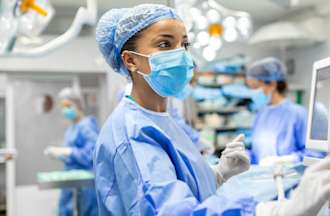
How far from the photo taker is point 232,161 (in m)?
1.20

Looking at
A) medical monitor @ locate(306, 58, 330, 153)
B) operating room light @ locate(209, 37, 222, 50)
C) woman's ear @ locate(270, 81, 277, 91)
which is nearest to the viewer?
medical monitor @ locate(306, 58, 330, 153)

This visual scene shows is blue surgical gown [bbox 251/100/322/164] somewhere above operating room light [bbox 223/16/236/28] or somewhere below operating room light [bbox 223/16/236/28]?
below

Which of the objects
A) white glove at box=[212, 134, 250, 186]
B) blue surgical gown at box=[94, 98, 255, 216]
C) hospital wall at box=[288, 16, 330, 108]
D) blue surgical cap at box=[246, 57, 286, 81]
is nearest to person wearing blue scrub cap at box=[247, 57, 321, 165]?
blue surgical cap at box=[246, 57, 286, 81]

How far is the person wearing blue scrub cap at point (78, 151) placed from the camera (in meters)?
3.06

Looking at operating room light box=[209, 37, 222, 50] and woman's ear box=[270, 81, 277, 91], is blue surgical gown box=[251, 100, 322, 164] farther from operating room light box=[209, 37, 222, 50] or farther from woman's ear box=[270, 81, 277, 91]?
operating room light box=[209, 37, 222, 50]

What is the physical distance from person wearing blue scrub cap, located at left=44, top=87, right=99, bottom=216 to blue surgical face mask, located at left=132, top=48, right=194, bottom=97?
2.01 meters

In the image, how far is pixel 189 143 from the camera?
1104mm

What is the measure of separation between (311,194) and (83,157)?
256 cm

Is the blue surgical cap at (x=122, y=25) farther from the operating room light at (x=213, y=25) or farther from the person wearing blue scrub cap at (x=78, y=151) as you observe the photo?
the person wearing blue scrub cap at (x=78, y=151)

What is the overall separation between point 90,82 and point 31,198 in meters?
1.42

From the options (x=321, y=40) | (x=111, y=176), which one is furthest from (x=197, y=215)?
(x=321, y=40)

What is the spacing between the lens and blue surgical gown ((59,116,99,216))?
10.0 ft

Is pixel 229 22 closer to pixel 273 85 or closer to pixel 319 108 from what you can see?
pixel 273 85

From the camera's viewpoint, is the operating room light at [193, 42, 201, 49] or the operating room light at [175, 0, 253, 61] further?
the operating room light at [193, 42, 201, 49]
